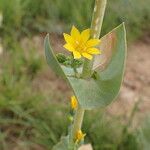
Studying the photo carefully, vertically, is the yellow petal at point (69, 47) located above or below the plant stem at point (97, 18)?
below

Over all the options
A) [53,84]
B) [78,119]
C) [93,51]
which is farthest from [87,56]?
[53,84]

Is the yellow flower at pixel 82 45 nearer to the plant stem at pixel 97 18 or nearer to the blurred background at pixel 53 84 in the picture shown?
the plant stem at pixel 97 18

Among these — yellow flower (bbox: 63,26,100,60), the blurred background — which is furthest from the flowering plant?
Answer: the blurred background

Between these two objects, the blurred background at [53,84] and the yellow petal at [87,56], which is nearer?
the yellow petal at [87,56]

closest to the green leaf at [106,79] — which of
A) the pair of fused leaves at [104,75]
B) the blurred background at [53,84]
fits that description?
the pair of fused leaves at [104,75]

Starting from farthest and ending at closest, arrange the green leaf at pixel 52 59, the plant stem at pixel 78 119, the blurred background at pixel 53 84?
the blurred background at pixel 53 84 → the plant stem at pixel 78 119 → the green leaf at pixel 52 59

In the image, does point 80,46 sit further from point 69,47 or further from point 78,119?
point 78,119

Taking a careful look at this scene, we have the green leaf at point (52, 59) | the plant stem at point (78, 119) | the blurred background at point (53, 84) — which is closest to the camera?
the green leaf at point (52, 59)

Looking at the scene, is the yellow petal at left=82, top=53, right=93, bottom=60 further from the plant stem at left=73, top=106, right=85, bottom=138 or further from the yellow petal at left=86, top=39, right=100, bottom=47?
the plant stem at left=73, top=106, right=85, bottom=138
